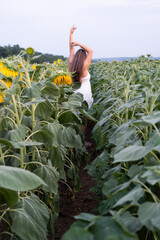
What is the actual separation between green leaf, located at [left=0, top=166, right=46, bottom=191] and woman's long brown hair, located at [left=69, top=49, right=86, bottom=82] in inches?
141

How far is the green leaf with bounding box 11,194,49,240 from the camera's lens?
Answer: 5.16 ft

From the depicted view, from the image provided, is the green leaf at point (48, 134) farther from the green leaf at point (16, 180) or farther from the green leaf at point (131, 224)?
the green leaf at point (131, 224)

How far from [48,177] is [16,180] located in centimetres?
91

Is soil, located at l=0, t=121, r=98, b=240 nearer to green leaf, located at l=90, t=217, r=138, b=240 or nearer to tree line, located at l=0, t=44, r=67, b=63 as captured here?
tree line, located at l=0, t=44, r=67, b=63

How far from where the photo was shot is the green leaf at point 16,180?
1.19 metres

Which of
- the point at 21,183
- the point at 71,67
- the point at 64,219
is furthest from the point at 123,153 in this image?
the point at 71,67

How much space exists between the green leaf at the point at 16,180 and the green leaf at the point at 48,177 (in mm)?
817

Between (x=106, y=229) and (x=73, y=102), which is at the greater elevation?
(x=106, y=229)

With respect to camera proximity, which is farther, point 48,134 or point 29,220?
point 48,134

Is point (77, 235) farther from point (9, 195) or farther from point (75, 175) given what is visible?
point (75, 175)

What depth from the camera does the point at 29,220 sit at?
5.26 ft

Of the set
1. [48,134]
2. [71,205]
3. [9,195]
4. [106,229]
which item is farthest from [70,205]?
[106,229]

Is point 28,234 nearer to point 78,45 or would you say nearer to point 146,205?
point 146,205

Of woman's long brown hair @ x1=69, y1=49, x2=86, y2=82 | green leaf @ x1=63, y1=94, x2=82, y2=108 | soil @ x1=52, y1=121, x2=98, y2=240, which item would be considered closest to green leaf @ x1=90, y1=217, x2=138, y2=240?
soil @ x1=52, y1=121, x2=98, y2=240
